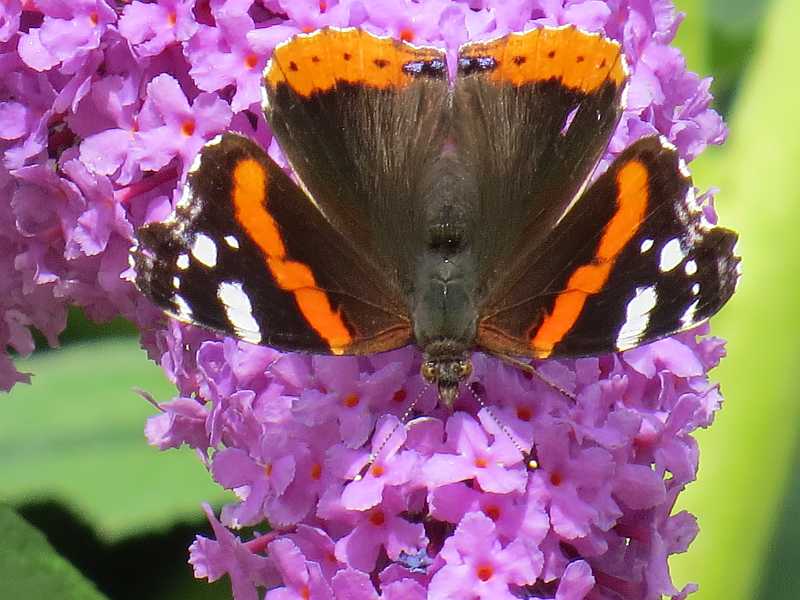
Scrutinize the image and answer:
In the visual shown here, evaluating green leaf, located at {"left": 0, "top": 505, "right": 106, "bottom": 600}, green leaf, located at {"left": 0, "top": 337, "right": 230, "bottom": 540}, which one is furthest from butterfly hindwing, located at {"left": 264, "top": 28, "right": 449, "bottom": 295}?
green leaf, located at {"left": 0, "top": 337, "right": 230, "bottom": 540}

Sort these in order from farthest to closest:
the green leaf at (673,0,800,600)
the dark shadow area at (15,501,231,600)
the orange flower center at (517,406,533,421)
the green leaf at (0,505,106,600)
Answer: the dark shadow area at (15,501,231,600) < the green leaf at (673,0,800,600) < the green leaf at (0,505,106,600) < the orange flower center at (517,406,533,421)

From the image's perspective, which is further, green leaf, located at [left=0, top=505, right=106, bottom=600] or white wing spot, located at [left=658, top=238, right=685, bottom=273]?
green leaf, located at [left=0, top=505, right=106, bottom=600]

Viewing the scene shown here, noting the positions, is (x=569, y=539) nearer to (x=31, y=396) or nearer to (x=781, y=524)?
(x=781, y=524)

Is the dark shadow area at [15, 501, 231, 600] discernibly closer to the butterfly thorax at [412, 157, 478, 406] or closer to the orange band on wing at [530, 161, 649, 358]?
the butterfly thorax at [412, 157, 478, 406]

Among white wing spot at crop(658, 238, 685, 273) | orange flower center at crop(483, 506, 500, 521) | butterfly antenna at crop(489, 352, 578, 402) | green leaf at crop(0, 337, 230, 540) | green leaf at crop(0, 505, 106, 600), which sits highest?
white wing spot at crop(658, 238, 685, 273)

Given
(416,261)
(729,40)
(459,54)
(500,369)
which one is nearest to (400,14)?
(459,54)

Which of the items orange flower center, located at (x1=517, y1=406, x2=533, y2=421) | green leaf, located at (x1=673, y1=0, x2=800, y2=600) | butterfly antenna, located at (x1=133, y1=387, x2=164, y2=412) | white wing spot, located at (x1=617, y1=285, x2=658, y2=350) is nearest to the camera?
white wing spot, located at (x1=617, y1=285, x2=658, y2=350)

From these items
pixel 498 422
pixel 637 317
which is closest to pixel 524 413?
pixel 498 422
